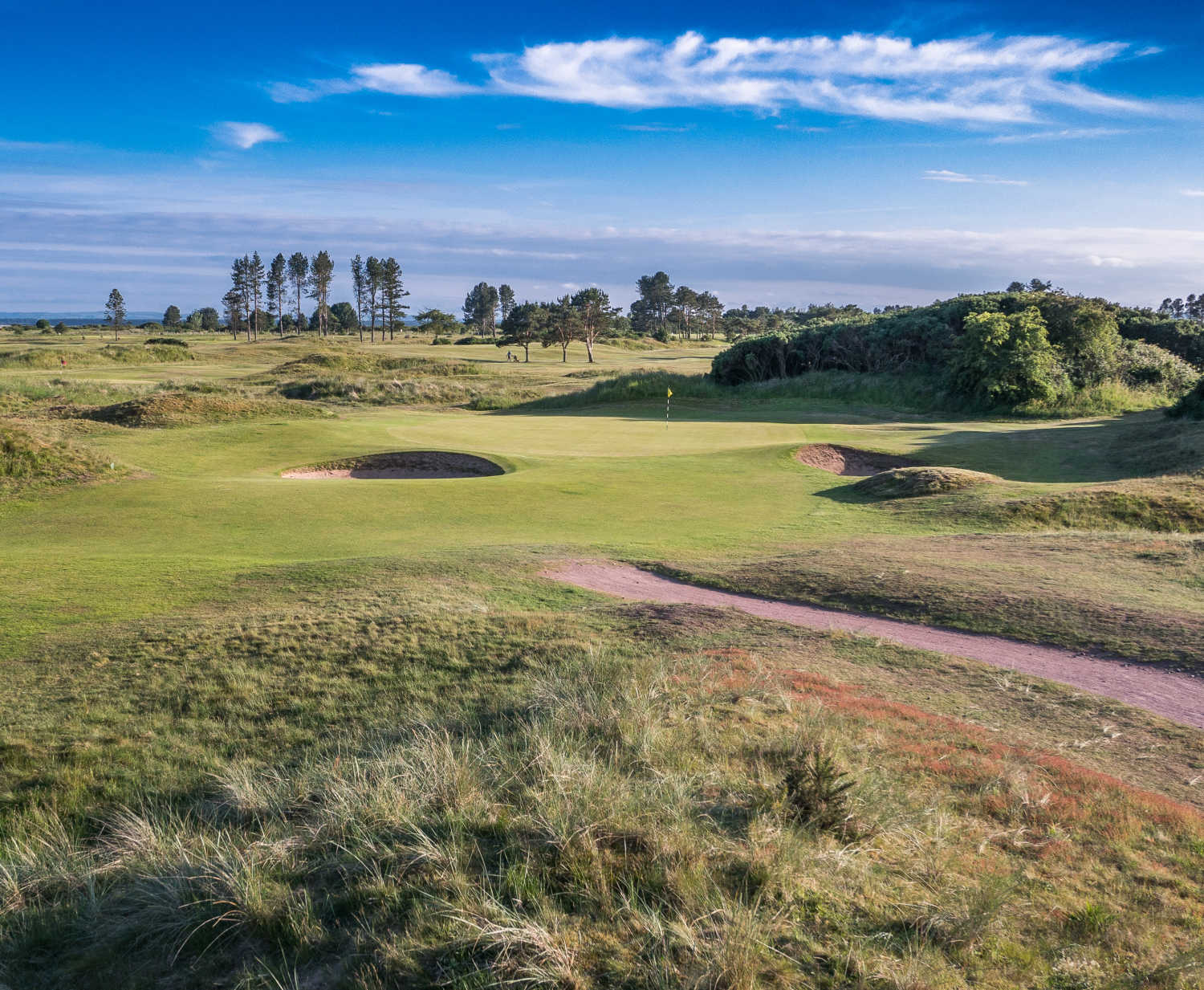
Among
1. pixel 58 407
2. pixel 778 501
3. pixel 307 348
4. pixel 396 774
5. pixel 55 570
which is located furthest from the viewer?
pixel 307 348

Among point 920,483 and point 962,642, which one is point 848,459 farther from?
point 962,642

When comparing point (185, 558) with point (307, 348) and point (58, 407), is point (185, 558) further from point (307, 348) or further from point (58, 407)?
point (307, 348)

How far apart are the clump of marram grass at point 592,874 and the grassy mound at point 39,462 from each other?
54.7ft

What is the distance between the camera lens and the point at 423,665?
7895 mm

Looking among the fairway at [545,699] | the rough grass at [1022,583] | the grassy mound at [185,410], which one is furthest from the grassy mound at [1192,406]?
the grassy mound at [185,410]

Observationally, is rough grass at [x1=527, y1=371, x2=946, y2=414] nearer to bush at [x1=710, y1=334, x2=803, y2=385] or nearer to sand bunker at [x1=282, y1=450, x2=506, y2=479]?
bush at [x1=710, y1=334, x2=803, y2=385]

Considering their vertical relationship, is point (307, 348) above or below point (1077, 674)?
above

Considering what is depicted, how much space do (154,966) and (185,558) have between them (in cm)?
997

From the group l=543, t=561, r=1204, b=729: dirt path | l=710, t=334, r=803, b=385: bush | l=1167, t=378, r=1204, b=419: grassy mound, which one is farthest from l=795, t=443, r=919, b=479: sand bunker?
l=710, t=334, r=803, b=385: bush

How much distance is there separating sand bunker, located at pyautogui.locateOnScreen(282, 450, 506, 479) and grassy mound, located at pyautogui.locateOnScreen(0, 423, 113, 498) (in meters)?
5.70

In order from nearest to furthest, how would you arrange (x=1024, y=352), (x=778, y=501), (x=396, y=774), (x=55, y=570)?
(x=396, y=774), (x=55, y=570), (x=778, y=501), (x=1024, y=352)

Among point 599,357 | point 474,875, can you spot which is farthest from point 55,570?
point 599,357

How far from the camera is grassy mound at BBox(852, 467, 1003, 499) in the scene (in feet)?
64.4

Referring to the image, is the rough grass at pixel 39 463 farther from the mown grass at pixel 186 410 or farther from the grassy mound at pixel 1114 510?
the grassy mound at pixel 1114 510
